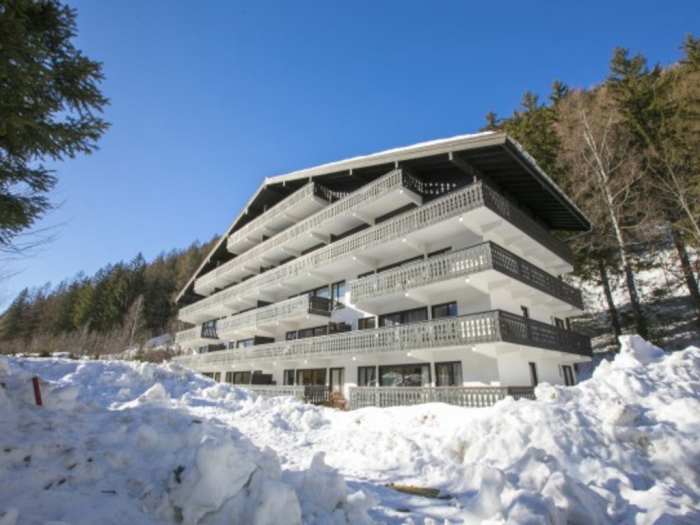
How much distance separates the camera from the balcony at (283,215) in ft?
88.1

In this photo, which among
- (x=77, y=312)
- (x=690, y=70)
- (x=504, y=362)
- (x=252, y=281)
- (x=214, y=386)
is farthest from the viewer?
(x=77, y=312)

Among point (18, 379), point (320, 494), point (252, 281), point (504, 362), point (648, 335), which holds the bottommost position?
point (320, 494)

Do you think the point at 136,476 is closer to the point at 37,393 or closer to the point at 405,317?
the point at 37,393

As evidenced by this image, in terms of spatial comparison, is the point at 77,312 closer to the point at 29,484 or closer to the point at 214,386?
the point at 214,386

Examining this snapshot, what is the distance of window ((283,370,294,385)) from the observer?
26817 mm

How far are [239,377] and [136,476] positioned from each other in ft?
97.2

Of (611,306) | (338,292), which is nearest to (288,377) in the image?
(338,292)

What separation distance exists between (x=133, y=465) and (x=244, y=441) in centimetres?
336

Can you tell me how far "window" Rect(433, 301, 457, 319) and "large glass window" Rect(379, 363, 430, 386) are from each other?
8.20 feet

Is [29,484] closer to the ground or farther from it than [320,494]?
farther from it

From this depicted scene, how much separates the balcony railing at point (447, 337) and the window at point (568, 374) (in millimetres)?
1846

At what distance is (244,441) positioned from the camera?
888cm

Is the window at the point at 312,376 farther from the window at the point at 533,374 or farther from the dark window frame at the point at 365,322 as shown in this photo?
the window at the point at 533,374

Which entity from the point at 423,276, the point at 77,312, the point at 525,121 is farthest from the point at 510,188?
the point at 77,312
